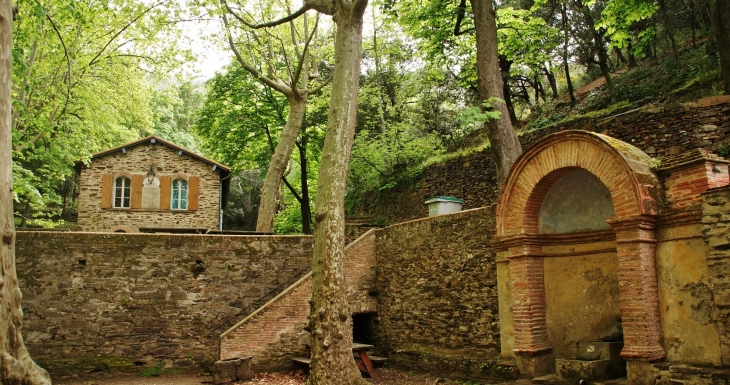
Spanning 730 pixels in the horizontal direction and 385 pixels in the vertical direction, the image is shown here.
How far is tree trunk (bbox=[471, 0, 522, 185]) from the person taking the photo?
1054 centimetres

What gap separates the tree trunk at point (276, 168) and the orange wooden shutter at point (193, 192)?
5.38 metres

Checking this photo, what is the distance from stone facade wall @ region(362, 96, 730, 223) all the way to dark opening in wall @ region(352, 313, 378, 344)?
5.01 metres

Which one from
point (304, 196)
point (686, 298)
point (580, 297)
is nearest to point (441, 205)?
point (580, 297)

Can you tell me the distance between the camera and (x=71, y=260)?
12555mm

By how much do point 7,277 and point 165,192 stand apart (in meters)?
15.2

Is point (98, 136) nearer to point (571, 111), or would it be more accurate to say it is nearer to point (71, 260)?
point (71, 260)

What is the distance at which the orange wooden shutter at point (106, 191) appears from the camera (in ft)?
68.6

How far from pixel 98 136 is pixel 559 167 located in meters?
18.0

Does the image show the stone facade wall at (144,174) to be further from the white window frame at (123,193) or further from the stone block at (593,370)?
the stone block at (593,370)

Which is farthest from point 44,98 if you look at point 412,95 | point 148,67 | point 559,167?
point 559,167

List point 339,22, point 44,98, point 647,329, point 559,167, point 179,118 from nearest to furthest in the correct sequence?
point 647,329 < point 559,167 < point 339,22 < point 44,98 < point 179,118

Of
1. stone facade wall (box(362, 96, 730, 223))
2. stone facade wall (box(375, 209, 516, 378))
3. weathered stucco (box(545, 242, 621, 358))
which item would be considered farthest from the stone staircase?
stone facade wall (box(362, 96, 730, 223))

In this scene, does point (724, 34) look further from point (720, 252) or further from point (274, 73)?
point (274, 73)

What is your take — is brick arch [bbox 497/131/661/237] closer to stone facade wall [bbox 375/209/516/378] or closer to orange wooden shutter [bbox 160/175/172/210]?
stone facade wall [bbox 375/209/516/378]
